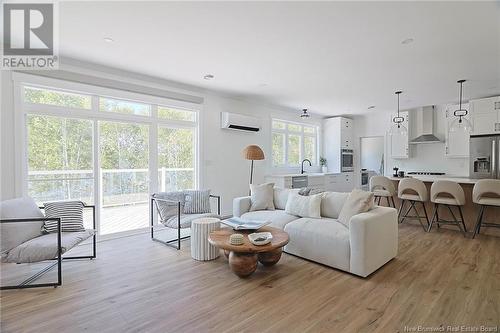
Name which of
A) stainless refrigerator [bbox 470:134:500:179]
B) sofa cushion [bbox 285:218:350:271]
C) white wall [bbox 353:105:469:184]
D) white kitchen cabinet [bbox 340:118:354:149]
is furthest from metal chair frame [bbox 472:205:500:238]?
white kitchen cabinet [bbox 340:118:354:149]

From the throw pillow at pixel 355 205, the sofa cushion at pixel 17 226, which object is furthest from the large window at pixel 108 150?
the throw pillow at pixel 355 205

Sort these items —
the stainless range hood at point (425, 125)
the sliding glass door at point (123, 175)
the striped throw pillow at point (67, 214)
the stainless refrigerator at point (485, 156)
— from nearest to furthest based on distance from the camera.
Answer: the striped throw pillow at point (67, 214) < the sliding glass door at point (123, 175) < the stainless refrigerator at point (485, 156) < the stainless range hood at point (425, 125)

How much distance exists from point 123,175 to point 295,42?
3.26m

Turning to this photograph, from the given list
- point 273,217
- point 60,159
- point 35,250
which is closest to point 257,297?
point 273,217

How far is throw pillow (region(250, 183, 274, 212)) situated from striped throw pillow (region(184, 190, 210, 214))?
2.45 feet

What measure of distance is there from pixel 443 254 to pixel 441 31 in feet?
8.92

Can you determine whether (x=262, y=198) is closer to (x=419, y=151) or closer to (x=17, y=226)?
(x=17, y=226)

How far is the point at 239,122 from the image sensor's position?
221 inches

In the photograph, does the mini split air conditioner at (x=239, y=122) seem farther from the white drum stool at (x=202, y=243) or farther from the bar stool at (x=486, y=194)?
the bar stool at (x=486, y=194)

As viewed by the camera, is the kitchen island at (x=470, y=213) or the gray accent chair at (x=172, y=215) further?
the kitchen island at (x=470, y=213)

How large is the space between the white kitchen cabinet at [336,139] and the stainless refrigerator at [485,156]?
9.65 ft

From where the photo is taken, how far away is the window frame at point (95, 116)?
333 centimetres

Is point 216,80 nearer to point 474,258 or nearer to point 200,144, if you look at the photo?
point 200,144

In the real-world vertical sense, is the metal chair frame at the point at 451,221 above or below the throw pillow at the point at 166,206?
below
